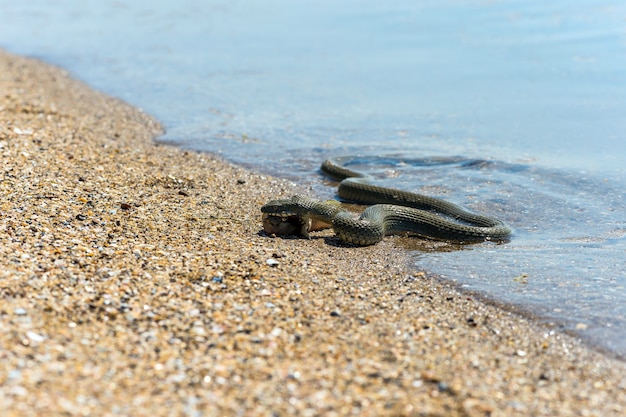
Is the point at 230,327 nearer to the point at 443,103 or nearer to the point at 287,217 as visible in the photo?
the point at 287,217

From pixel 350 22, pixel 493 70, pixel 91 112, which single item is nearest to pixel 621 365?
pixel 91 112

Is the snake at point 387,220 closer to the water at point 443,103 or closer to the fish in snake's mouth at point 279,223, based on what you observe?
the fish in snake's mouth at point 279,223

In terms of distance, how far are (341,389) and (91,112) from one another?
11858 mm

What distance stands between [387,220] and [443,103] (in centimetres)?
701

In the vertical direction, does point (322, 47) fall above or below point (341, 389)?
above

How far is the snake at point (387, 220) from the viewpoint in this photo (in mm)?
8391

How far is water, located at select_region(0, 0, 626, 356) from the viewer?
8.04 metres

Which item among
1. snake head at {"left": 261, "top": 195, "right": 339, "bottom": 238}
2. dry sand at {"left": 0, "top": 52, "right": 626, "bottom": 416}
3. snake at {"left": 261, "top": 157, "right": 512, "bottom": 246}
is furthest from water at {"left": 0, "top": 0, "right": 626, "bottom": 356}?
snake head at {"left": 261, "top": 195, "right": 339, "bottom": 238}

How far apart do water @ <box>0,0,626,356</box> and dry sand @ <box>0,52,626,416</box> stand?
97 centimetres

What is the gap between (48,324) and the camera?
16.4 feet

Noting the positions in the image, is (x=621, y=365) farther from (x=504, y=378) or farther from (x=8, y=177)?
(x=8, y=177)

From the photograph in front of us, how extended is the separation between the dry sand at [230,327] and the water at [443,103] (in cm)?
97

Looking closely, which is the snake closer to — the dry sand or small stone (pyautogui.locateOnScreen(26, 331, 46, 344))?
the dry sand

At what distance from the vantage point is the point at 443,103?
1538 cm
